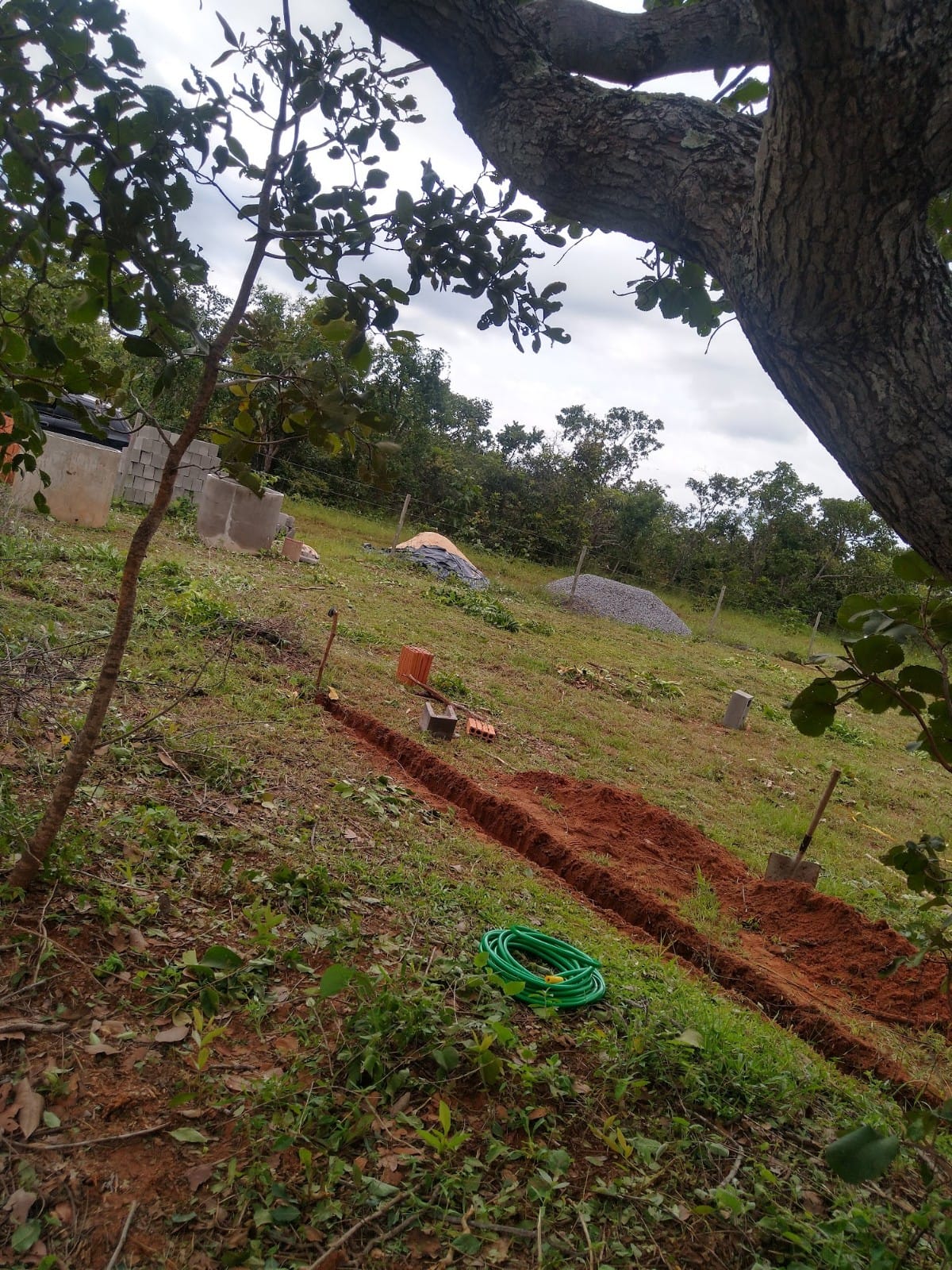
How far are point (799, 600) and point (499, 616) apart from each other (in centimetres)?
1354

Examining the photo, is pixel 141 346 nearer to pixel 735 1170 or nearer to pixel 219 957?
pixel 219 957

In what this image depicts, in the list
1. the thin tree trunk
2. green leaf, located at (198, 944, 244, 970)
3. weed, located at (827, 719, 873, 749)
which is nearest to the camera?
green leaf, located at (198, 944, 244, 970)

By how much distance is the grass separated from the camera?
1.61 meters

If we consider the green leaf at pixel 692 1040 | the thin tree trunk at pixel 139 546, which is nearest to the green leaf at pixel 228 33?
the thin tree trunk at pixel 139 546

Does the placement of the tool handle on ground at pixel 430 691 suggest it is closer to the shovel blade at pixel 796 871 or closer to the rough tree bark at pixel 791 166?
the shovel blade at pixel 796 871

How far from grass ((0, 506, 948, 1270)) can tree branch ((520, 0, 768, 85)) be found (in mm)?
2322

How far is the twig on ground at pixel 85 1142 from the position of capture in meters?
1.60

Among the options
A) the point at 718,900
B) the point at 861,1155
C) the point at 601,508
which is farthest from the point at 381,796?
the point at 601,508

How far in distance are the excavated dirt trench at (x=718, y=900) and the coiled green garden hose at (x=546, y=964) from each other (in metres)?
0.96

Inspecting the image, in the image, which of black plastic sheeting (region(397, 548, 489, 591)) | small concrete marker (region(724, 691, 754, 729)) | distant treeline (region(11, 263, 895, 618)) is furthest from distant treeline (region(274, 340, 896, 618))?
A: small concrete marker (region(724, 691, 754, 729))

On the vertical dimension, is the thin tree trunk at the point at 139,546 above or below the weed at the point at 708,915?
above

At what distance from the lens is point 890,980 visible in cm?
390

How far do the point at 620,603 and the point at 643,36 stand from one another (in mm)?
13995

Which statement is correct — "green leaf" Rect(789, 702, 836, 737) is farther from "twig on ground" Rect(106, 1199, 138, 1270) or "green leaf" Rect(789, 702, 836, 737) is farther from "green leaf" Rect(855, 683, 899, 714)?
"twig on ground" Rect(106, 1199, 138, 1270)
